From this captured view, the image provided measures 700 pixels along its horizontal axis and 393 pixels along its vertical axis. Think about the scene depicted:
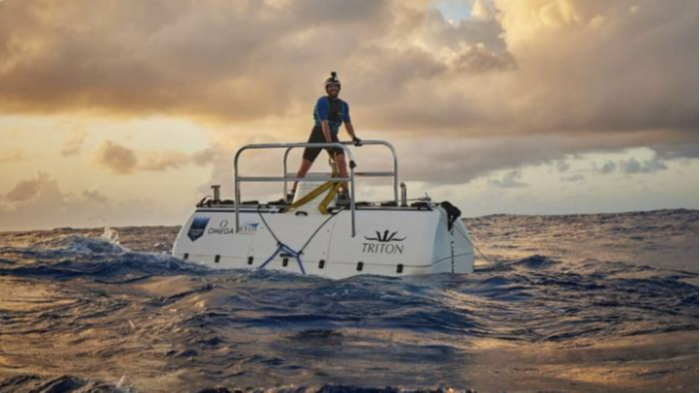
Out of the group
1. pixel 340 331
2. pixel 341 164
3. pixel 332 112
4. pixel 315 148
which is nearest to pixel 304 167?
pixel 315 148

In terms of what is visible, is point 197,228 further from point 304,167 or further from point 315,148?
point 315,148

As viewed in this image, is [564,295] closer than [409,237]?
Yes

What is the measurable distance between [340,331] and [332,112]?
19.8ft

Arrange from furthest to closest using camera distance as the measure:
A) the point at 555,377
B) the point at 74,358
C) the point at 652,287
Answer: the point at 652,287, the point at 74,358, the point at 555,377

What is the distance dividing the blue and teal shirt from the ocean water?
2.99 meters

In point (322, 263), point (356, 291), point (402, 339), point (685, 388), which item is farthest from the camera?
point (322, 263)

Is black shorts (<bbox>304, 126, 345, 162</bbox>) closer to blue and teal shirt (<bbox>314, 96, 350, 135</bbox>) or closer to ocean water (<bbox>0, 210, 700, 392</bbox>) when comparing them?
blue and teal shirt (<bbox>314, 96, 350, 135</bbox>)

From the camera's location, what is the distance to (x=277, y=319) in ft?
28.4

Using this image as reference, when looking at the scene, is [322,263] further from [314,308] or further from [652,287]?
[652,287]

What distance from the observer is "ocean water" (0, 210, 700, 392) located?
5926mm

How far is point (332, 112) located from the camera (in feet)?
43.0

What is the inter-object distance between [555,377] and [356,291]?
436 centimetres

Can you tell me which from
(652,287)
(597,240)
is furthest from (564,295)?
(597,240)

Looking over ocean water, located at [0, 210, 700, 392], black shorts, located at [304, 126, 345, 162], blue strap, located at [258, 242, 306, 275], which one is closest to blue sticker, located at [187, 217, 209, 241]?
ocean water, located at [0, 210, 700, 392]
